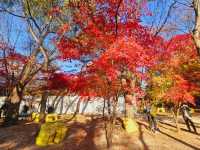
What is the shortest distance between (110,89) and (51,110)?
90.4 feet

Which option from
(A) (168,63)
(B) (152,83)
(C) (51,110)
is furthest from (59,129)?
(C) (51,110)

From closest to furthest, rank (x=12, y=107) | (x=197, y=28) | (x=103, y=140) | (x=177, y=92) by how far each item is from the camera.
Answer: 1. (x=197, y=28)
2. (x=103, y=140)
3. (x=177, y=92)
4. (x=12, y=107)

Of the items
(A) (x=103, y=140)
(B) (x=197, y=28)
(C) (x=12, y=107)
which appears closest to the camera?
(B) (x=197, y=28)

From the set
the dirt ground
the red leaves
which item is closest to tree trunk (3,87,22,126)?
the dirt ground

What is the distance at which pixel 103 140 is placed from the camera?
54.3 feet

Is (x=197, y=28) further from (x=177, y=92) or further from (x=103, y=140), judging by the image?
(x=177, y=92)

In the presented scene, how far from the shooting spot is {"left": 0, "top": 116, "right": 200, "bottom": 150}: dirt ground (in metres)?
15.7

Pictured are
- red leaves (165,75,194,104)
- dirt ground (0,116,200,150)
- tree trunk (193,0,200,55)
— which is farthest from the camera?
red leaves (165,75,194,104)

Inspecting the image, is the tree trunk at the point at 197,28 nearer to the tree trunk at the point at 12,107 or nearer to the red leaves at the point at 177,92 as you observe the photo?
the red leaves at the point at 177,92

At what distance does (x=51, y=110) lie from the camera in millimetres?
40844

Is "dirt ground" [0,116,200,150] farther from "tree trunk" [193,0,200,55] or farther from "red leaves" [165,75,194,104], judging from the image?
"tree trunk" [193,0,200,55]

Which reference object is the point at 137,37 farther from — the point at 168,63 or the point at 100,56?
the point at 168,63

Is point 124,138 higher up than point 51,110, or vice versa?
point 51,110

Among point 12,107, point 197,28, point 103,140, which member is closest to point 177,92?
point 103,140
